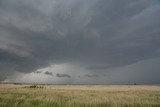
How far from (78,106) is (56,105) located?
1741mm

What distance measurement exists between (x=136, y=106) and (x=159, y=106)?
74.8 inches

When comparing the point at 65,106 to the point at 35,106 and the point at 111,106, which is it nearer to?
the point at 35,106

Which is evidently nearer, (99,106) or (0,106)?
(0,106)

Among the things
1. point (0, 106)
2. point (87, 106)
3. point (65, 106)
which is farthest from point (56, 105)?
point (0, 106)

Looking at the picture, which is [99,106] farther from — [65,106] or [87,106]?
[65,106]

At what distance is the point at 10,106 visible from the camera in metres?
16.2

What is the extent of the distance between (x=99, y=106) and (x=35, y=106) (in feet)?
15.1

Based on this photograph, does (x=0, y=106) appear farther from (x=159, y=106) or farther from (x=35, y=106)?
(x=159, y=106)

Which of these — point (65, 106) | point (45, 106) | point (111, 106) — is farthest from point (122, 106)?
point (45, 106)

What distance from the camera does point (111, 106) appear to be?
55.4ft

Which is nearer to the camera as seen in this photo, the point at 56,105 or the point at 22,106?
the point at 22,106

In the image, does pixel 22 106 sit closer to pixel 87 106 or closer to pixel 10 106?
pixel 10 106

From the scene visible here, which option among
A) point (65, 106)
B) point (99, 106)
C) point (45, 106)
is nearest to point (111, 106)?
point (99, 106)

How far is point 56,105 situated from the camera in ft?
58.2
